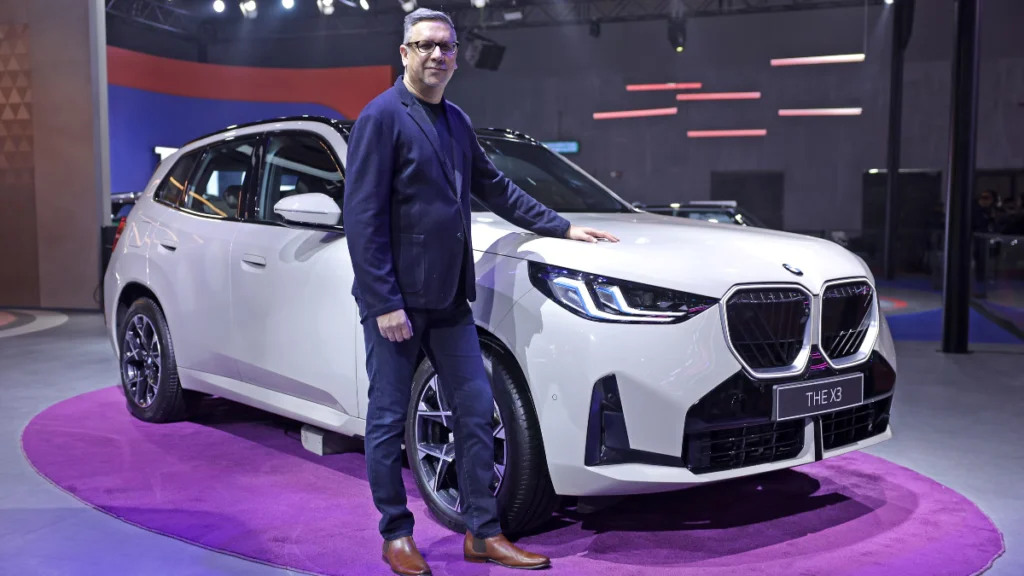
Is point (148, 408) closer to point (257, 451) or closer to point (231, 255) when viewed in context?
point (257, 451)

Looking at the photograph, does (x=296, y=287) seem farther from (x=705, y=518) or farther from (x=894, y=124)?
(x=894, y=124)

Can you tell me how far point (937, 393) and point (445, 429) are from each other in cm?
406

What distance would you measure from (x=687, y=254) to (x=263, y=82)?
17.9 m

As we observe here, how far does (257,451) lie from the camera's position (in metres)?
4.57

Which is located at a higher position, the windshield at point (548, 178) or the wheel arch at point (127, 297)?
the windshield at point (548, 178)

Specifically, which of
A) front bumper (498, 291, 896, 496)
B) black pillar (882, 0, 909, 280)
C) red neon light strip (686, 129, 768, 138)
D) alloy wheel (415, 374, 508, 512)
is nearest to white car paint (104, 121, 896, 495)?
front bumper (498, 291, 896, 496)

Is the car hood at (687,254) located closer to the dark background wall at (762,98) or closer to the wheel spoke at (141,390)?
the wheel spoke at (141,390)

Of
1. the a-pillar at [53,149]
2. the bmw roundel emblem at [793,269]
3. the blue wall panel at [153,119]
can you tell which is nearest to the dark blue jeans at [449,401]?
the bmw roundel emblem at [793,269]

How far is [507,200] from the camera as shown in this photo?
326cm

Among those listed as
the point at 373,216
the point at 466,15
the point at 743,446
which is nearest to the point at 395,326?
the point at 373,216

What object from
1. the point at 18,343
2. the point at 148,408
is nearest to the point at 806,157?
the point at 18,343

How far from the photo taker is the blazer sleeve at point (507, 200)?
3222 millimetres

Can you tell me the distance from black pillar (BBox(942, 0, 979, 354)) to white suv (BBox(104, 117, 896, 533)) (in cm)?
482

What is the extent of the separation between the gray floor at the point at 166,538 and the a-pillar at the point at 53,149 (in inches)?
97.1
